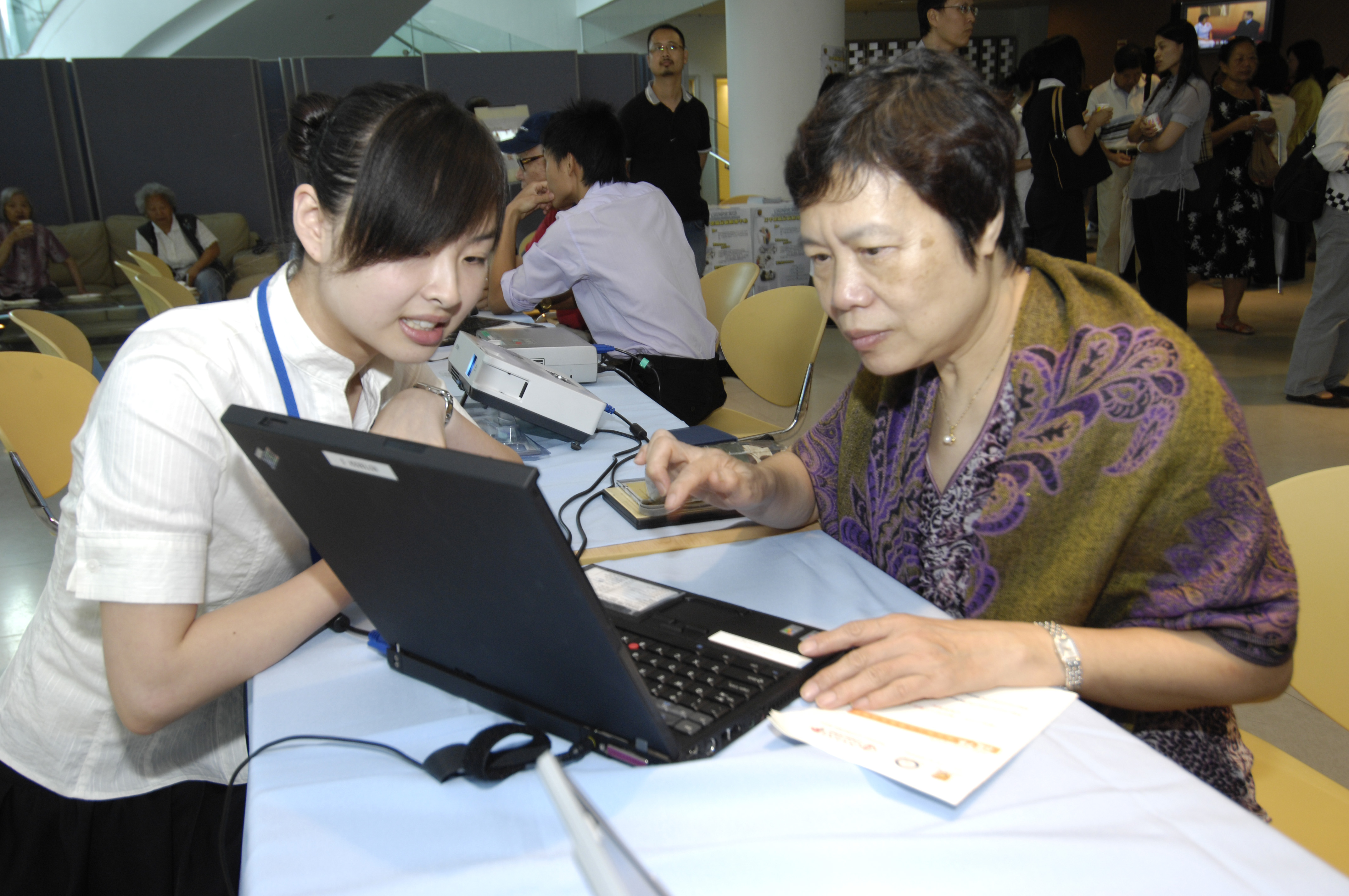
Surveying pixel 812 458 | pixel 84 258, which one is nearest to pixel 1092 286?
pixel 812 458

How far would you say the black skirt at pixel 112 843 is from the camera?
0.94 metres

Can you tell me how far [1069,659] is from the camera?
2.59 ft

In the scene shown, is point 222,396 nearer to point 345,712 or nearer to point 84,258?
point 345,712

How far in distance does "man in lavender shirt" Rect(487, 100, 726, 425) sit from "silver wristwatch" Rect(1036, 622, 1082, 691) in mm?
1825

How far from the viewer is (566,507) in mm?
1314

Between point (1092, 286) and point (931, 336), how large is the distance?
0.23 meters

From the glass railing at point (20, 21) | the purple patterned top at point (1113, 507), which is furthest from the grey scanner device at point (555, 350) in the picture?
the glass railing at point (20, 21)

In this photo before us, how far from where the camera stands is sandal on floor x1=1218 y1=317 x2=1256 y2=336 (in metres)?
5.32

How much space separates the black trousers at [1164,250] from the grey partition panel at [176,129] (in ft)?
21.5

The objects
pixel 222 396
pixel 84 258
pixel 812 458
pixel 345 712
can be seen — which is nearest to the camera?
pixel 345 712

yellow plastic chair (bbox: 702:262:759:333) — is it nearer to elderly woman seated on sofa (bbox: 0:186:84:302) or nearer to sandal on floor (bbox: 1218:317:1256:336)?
sandal on floor (bbox: 1218:317:1256:336)

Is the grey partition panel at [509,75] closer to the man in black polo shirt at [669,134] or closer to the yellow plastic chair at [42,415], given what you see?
the man in black polo shirt at [669,134]

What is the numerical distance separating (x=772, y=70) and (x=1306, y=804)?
5476mm

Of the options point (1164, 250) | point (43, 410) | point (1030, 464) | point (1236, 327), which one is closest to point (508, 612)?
point (1030, 464)
